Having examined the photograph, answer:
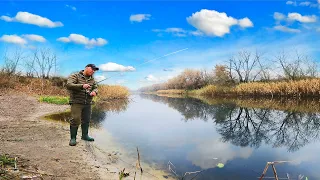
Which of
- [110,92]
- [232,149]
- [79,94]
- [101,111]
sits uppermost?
[110,92]

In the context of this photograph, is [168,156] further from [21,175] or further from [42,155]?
[21,175]

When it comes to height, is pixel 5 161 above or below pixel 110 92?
below

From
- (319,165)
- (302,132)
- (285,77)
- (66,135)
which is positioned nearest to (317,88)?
(285,77)

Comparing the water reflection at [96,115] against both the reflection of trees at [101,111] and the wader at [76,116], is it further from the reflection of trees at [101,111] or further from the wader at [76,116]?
the wader at [76,116]

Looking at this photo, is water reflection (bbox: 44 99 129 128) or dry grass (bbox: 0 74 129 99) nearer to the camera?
water reflection (bbox: 44 99 129 128)

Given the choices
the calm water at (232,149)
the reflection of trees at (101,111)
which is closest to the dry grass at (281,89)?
the calm water at (232,149)

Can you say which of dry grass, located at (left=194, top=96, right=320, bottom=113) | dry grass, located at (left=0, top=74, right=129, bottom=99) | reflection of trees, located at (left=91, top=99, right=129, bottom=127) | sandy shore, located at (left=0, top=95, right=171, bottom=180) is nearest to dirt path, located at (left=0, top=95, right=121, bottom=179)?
sandy shore, located at (left=0, top=95, right=171, bottom=180)

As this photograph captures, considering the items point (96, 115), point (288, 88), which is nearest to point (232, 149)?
point (96, 115)

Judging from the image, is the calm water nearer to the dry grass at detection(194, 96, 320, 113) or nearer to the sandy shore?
the sandy shore

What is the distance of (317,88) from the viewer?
82.1 feet

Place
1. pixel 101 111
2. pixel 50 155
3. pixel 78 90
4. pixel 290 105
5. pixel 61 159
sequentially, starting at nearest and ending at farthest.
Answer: pixel 61 159 → pixel 50 155 → pixel 78 90 → pixel 101 111 → pixel 290 105

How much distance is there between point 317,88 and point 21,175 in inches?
1052

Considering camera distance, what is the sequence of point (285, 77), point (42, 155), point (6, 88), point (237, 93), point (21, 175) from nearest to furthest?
point (21, 175)
point (42, 155)
point (6, 88)
point (285, 77)
point (237, 93)

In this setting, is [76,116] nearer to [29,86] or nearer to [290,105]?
[290,105]
